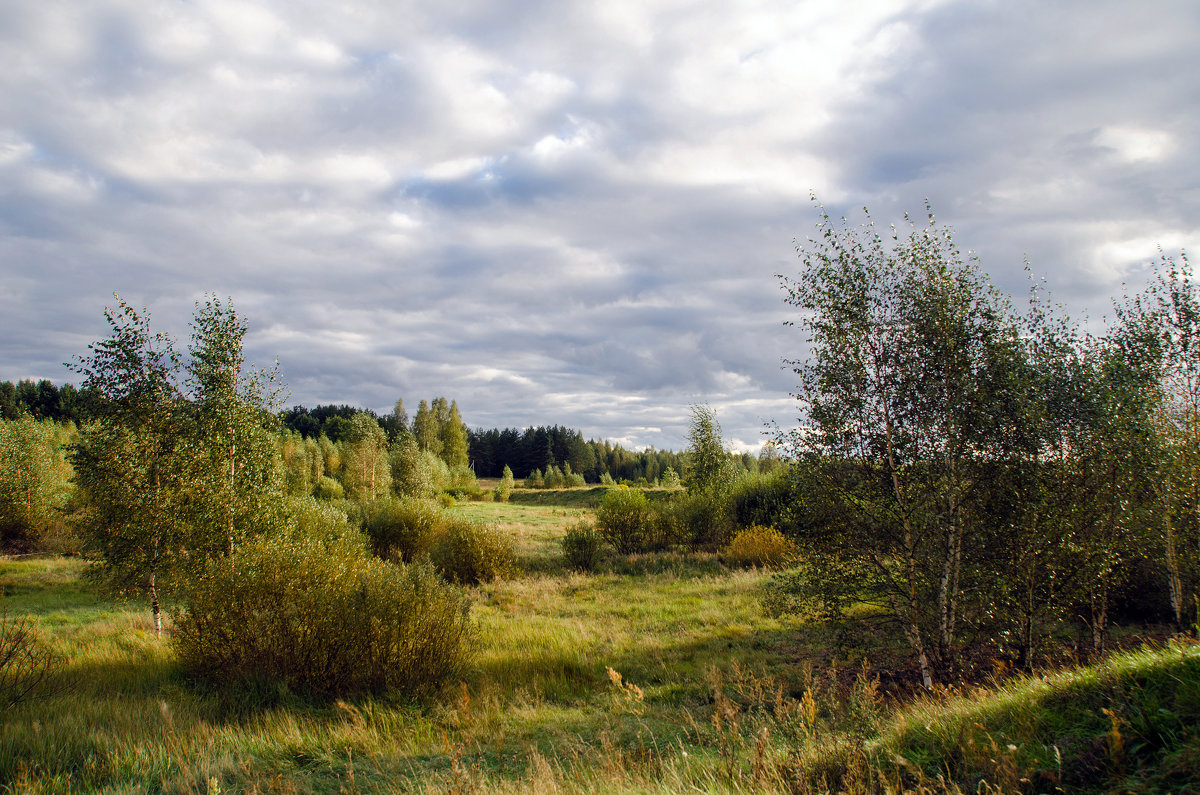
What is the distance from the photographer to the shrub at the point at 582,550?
2530 cm

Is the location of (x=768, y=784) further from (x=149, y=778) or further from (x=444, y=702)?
(x=444, y=702)

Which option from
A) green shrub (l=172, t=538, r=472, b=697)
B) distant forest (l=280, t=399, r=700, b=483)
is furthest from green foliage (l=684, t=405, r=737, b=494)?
distant forest (l=280, t=399, r=700, b=483)

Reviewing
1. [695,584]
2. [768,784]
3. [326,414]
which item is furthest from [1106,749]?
[326,414]

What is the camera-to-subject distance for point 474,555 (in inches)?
867

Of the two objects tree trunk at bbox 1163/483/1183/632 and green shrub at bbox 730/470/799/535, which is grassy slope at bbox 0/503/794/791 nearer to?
tree trunk at bbox 1163/483/1183/632

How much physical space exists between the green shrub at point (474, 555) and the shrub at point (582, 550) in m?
3.27

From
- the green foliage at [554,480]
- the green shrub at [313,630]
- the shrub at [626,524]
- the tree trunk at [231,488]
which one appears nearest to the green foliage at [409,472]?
the shrub at [626,524]

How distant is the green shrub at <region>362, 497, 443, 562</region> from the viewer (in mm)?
25344

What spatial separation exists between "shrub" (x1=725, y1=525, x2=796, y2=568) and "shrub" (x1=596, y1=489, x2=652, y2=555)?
5139 millimetres

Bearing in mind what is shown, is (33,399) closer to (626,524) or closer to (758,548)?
(626,524)

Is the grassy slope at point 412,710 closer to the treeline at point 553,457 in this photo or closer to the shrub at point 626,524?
the shrub at point 626,524

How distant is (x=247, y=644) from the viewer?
9461mm

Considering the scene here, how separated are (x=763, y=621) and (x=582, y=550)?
1123 centimetres

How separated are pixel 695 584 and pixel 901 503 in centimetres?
1211
